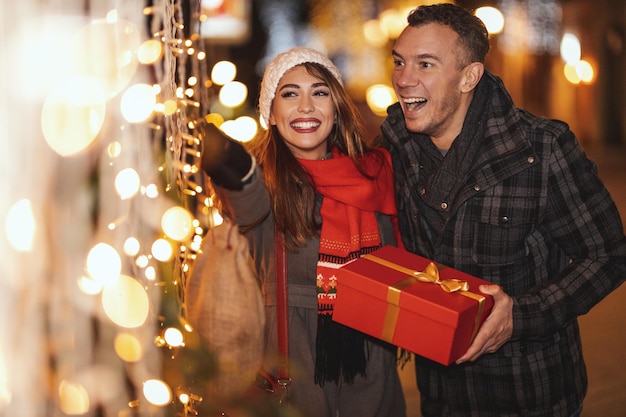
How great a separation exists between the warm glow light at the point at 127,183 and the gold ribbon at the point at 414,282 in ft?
3.01

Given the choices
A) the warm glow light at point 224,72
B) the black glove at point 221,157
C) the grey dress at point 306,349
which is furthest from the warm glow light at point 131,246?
the warm glow light at point 224,72

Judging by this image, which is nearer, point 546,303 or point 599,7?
point 546,303

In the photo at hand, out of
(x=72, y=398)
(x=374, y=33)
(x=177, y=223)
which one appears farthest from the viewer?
(x=374, y=33)

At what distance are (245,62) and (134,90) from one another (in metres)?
19.4

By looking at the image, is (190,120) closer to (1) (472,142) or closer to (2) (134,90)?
(2) (134,90)

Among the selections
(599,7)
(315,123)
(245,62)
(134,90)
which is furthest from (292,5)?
(134,90)

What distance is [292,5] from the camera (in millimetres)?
19422

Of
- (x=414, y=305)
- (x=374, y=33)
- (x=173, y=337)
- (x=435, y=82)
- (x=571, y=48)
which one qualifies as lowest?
(x=414, y=305)

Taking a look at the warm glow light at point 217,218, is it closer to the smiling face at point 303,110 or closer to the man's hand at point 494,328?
the smiling face at point 303,110

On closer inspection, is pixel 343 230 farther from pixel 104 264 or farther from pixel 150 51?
pixel 104 264

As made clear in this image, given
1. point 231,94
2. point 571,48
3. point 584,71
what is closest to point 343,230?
point 231,94

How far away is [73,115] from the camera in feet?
3.92

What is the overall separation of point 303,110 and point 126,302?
138cm

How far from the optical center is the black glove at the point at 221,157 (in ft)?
6.65
